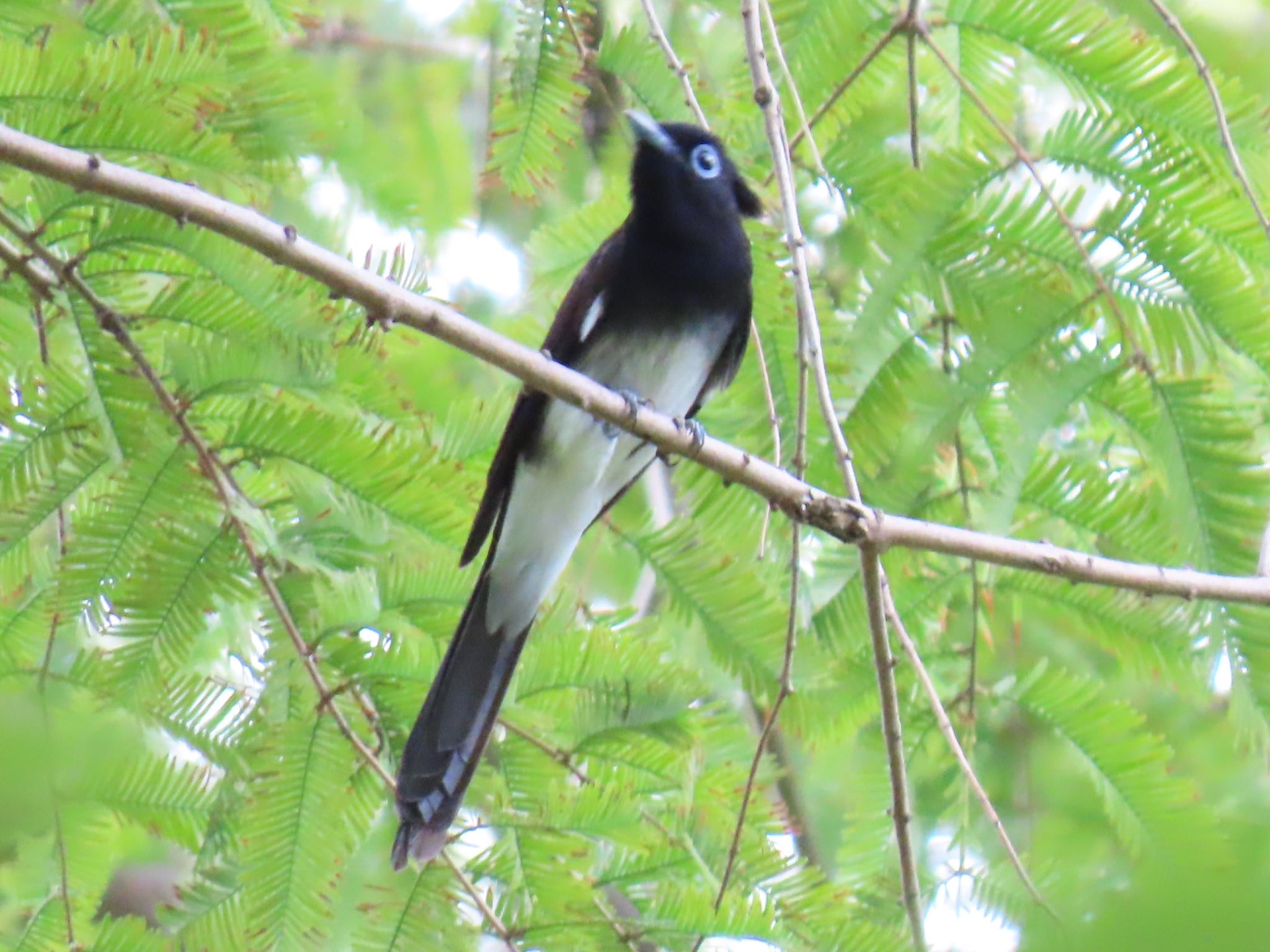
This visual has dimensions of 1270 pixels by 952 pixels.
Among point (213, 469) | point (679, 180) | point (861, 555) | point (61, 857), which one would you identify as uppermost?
point (861, 555)

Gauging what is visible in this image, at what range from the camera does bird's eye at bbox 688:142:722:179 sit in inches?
146

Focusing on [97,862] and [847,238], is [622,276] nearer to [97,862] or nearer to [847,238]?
[847,238]

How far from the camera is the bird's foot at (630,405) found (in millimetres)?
2449

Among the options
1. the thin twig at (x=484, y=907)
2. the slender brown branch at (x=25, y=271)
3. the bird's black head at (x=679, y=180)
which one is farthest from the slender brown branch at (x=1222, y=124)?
the slender brown branch at (x=25, y=271)

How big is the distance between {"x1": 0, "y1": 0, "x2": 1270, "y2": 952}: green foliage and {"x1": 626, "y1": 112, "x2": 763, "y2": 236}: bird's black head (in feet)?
0.85

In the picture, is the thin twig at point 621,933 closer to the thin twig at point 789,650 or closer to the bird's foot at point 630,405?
the thin twig at point 789,650

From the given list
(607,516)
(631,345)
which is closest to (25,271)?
(607,516)

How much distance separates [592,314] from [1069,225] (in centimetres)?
123

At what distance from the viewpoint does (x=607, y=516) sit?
11.2 ft

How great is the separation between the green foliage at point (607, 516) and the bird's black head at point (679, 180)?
0.26 m

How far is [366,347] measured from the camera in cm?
256

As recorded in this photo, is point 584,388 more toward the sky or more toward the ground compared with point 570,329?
more toward the sky

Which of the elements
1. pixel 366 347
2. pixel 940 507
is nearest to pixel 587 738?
pixel 366 347

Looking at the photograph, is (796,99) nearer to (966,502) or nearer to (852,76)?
(852,76)
